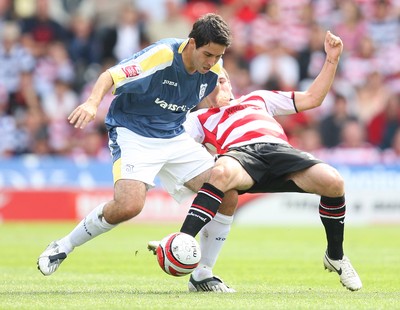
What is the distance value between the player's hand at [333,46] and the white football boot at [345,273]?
1.77 metres

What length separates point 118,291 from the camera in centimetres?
797

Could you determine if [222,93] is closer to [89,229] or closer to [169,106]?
[169,106]

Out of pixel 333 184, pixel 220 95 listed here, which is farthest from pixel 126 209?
pixel 333 184

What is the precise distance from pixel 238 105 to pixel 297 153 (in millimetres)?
818

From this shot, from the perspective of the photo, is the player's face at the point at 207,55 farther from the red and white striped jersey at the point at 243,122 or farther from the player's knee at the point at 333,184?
the player's knee at the point at 333,184

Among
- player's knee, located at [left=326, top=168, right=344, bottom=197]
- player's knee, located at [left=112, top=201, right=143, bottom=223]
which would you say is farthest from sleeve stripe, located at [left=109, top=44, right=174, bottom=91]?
player's knee, located at [left=326, top=168, right=344, bottom=197]

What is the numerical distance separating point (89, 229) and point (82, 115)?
1486 millimetres

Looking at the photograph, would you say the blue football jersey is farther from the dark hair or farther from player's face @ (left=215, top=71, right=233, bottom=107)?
the dark hair

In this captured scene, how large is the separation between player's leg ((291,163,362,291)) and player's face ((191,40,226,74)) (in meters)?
1.16

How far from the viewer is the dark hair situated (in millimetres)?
8102

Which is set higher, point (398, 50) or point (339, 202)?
point (339, 202)

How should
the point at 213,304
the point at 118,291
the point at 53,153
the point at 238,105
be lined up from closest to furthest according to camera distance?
the point at 213,304, the point at 118,291, the point at 238,105, the point at 53,153

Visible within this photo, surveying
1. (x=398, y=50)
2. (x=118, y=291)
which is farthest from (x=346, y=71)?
(x=118, y=291)

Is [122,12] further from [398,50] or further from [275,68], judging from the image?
[398,50]
